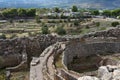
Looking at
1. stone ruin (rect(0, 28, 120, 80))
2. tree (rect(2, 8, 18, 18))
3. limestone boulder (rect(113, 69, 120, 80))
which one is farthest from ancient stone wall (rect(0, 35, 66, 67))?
tree (rect(2, 8, 18, 18))

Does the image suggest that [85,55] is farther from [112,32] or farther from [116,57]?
[112,32]

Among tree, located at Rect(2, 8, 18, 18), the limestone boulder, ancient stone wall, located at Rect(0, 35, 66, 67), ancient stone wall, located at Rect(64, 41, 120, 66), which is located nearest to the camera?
the limestone boulder

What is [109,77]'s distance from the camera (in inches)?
525

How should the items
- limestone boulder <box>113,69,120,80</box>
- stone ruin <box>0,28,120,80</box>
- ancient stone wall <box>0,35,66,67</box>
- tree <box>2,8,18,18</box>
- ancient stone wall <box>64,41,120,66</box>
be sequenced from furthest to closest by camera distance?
1. tree <box>2,8,18,18</box>
2. ancient stone wall <box>0,35,66,67</box>
3. ancient stone wall <box>64,41,120,66</box>
4. stone ruin <box>0,28,120,80</box>
5. limestone boulder <box>113,69,120,80</box>

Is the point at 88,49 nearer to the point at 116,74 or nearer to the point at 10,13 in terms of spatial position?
the point at 116,74

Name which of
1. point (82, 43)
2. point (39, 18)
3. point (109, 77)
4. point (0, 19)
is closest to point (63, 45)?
point (82, 43)

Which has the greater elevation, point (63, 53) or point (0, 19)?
point (63, 53)

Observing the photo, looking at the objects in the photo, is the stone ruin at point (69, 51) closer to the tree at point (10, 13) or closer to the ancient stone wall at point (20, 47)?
the ancient stone wall at point (20, 47)

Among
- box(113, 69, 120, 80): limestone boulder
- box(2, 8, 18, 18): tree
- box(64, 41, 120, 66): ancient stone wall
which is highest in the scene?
box(113, 69, 120, 80): limestone boulder

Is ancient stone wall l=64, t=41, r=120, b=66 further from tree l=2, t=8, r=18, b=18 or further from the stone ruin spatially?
tree l=2, t=8, r=18, b=18

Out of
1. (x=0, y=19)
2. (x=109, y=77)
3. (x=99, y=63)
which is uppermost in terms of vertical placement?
(x=109, y=77)

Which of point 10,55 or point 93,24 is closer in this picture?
point 10,55

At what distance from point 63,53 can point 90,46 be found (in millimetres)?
3430

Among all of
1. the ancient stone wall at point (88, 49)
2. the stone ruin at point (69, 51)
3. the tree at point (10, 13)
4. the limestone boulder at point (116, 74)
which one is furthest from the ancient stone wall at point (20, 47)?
the tree at point (10, 13)
